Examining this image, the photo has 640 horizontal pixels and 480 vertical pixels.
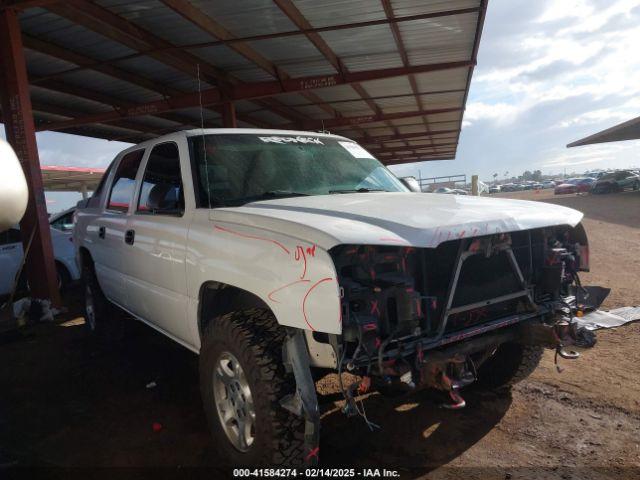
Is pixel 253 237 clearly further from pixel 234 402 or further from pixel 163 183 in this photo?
pixel 163 183

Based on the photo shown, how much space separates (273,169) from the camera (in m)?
→ 3.29

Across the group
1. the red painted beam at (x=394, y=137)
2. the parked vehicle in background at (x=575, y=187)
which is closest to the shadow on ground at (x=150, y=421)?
the red painted beam at (x=394, y=137)

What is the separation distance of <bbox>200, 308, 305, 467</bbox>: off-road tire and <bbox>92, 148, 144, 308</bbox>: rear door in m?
1.86

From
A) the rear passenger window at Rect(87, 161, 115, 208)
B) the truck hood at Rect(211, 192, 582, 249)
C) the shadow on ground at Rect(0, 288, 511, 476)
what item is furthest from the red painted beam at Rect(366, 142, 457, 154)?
the truck hood at Rect(211, 192, 582, 249)

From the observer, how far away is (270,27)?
7734 millimetres

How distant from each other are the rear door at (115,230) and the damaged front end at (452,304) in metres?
2.52

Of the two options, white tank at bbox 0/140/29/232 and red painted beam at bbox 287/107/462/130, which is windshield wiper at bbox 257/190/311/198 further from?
red painted beam at bbox 287/107/462/130

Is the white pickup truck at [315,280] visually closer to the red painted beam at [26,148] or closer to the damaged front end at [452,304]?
the damaged front end at [452,304]

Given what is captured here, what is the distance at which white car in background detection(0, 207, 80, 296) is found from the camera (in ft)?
23.5

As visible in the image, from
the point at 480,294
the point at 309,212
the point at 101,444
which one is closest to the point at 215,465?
the point at 101,444

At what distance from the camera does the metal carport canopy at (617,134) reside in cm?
2953

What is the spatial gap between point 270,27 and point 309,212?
6.36 meters

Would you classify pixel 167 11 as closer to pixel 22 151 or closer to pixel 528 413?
pixel 22 151

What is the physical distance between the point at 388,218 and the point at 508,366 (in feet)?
6.12
